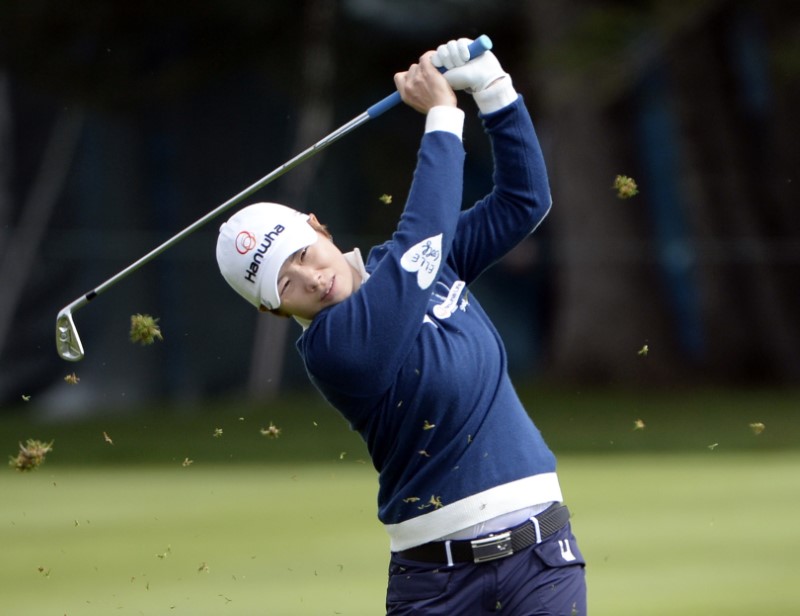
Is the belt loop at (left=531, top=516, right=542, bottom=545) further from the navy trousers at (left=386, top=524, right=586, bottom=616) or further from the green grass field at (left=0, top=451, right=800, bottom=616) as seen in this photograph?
the green grass field at (left=0, top=451, right=800, bottom=616)

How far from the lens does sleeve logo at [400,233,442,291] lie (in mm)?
4484

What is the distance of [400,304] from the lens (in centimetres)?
448

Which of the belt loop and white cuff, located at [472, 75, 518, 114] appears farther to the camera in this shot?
white cuff, located at [472, 75, 518, 114]

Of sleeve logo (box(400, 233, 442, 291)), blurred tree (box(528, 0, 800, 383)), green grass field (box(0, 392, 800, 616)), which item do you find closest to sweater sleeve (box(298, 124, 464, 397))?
sleeve logo (box(400, 233, 442, 291))

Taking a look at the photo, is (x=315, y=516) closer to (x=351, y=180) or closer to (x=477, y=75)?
(x=477, y=75)

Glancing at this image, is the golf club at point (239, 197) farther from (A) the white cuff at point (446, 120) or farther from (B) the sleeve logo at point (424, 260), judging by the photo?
(B) the sleeve logo at point (424, 260)

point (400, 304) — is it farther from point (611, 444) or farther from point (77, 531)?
point (611, 444)

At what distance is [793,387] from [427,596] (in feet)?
57.8

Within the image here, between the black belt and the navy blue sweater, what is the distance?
0.04 m

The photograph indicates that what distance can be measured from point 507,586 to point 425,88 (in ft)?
4.46

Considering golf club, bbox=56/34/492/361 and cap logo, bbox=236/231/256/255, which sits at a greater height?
golf club, bbox=56/34/492/361

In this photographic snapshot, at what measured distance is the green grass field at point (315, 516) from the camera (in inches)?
318

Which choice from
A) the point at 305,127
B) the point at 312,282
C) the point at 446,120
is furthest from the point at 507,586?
the point at 305,127

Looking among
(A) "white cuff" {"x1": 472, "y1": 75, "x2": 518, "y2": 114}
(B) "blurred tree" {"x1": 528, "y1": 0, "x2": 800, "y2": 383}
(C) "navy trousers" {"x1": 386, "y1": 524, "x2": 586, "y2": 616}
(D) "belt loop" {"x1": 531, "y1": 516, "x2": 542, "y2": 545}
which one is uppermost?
(B) "blurred tree" {"x1": 528, "y1": 0, "x2": 800, "y2": 383}
